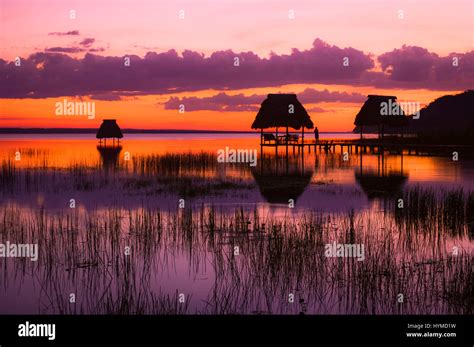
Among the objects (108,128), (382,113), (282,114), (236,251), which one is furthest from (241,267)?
(108,128)

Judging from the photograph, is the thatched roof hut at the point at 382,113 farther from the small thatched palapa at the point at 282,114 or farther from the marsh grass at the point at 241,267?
the marsh grass at the point at 241,267

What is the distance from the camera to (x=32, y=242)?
10.5 m

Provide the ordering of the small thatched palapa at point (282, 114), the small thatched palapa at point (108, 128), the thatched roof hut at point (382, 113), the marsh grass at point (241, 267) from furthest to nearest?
the small thatched palapa at point (108, 128) < the thatched roof hut at point (382, 113) < the small thatched palapa at point (282, 114) < the marsh grass at point (241, 267)

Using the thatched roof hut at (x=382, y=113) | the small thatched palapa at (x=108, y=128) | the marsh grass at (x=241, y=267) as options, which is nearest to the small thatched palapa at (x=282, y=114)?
the thatched roof hut at (x=382, y=113)

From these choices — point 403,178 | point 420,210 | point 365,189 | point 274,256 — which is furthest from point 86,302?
point 403,178

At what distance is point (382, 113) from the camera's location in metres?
46.2

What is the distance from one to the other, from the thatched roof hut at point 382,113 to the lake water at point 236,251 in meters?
28.7

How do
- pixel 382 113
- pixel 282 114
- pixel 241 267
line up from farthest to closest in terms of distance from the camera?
pixel 282 114 < pixel 382 113 < pixel 241 267

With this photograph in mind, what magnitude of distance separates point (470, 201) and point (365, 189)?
503cm

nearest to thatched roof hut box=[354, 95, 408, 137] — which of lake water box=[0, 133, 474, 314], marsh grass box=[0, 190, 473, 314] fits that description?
lake water box=[0, 133, 474, 314]

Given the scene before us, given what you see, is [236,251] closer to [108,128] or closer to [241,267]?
[241,267]

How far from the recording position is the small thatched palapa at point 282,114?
4684 cm

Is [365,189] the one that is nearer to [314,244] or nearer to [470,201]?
[470,201]

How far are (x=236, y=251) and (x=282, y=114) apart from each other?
125 feet
